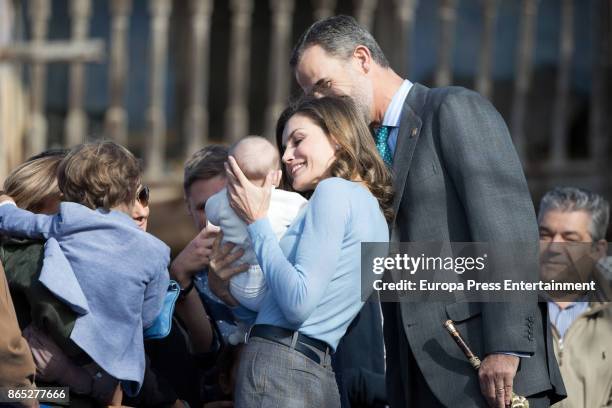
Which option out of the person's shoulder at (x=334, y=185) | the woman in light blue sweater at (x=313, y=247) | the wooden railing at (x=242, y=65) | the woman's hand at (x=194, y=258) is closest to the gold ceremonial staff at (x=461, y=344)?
the woman in light blue sweater at (x=313, y=247)

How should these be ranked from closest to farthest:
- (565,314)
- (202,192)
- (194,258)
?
(194,258), (202,192), (565,314)

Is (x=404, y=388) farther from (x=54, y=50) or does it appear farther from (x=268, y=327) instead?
(x=54, y=50)

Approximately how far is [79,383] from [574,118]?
270 inches

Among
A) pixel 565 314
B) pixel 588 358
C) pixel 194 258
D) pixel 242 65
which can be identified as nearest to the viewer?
pixel 194 258

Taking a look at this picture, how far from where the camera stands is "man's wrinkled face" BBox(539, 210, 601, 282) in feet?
14.3

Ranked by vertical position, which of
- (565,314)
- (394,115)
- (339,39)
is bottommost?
(565,314)

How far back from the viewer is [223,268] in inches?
134

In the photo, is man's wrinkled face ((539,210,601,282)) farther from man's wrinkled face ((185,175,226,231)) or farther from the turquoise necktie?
man's wrinkled face ((185,175,226,231))

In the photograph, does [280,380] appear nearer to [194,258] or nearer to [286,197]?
[286,197]

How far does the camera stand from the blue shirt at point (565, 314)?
4.32 m

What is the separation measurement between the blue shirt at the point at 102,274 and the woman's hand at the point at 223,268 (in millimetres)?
183

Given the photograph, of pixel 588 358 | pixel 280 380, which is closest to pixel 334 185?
pixel 280 380

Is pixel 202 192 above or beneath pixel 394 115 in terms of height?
beneath

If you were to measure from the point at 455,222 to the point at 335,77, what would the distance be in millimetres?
652
